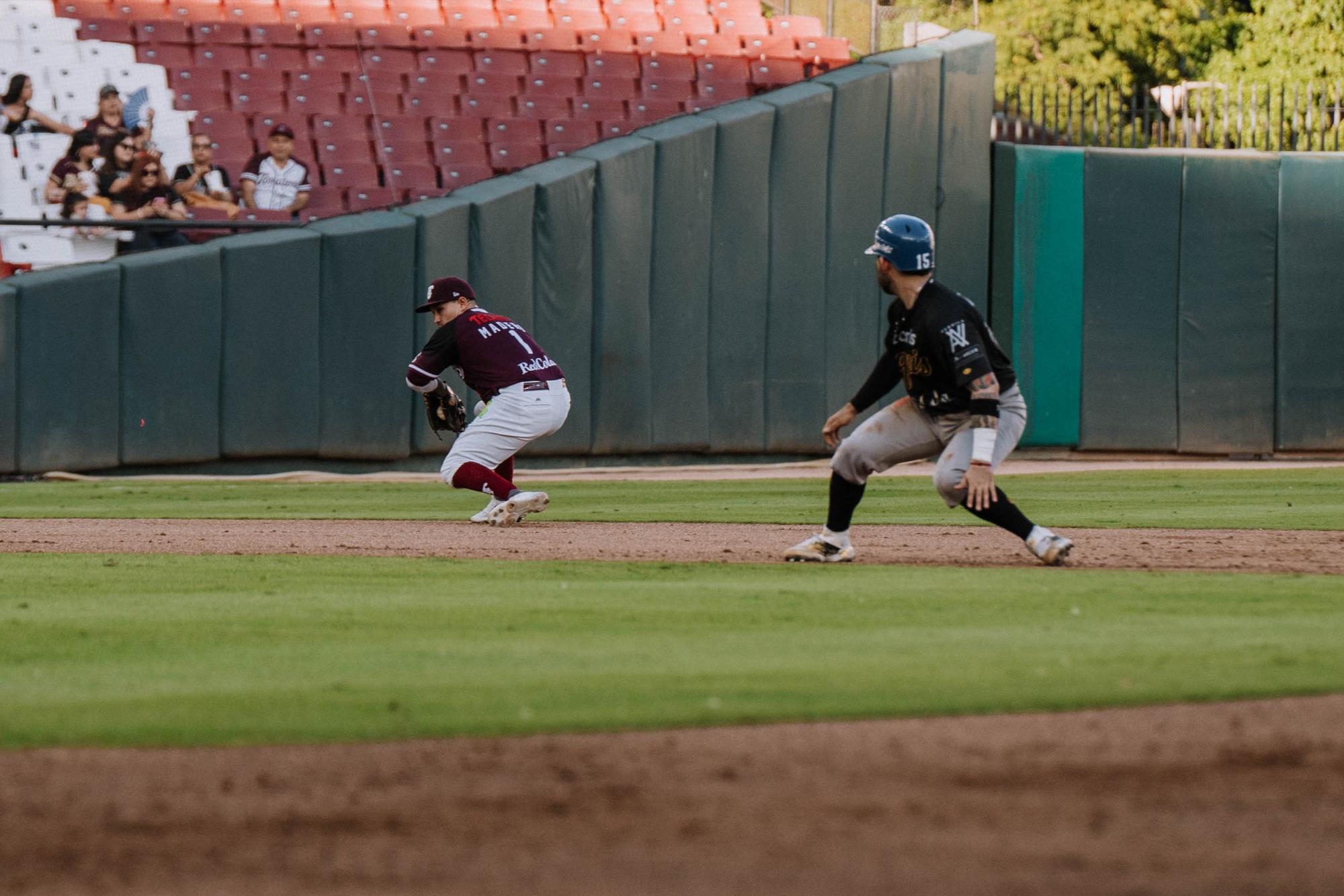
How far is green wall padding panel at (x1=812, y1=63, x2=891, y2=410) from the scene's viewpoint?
50.4ft

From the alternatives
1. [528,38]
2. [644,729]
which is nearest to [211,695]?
[644,729]

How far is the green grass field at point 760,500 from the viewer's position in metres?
9.73

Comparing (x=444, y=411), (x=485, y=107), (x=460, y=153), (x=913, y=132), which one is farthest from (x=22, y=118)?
(x=913, y=132)

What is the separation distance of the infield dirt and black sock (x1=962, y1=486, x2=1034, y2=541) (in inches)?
106

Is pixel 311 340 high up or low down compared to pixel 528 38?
down

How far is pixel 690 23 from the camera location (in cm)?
1755

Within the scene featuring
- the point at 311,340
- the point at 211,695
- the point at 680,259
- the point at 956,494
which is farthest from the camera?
the point at 680,259

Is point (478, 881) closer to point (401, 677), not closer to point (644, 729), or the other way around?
point (644, 729)

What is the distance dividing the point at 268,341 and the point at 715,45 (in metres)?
6.32

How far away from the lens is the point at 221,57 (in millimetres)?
15477

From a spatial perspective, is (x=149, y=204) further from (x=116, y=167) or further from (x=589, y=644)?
(x=589, y=644)

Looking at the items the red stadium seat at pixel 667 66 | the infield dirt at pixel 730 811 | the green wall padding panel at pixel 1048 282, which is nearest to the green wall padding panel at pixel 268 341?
the red stadium seat at pixel 667 66

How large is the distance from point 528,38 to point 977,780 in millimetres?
14352

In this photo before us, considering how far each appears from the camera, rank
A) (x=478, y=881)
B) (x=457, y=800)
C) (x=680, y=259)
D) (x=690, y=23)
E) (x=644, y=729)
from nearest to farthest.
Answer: (x=478, y=881) < (x=457, y=800) < (x=644, y=729) < (x=680, y=259) < (x=690, y=23)
